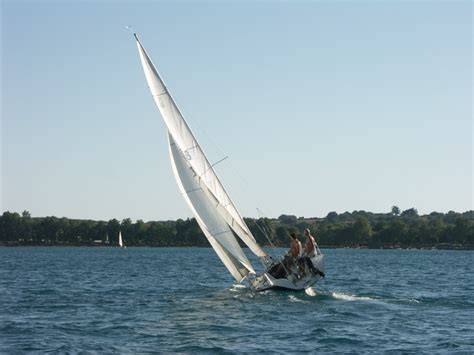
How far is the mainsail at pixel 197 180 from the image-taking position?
38531 mm

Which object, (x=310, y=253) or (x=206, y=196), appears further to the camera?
(x=310, y=253)

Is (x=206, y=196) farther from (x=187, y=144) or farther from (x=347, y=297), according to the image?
(x=347, y=297)

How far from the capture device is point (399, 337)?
2691 centimetres

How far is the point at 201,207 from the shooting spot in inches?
1535

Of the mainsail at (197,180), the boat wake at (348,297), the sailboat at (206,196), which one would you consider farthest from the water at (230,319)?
the mainsail at (197,180)

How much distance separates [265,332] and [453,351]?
20.9ft

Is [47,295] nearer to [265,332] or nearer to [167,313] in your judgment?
[167,313]

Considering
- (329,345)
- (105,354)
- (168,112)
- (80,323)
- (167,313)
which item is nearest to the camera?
(105,354)

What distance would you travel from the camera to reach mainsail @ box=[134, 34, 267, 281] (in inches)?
1517

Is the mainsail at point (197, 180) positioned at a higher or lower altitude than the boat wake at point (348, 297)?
higher

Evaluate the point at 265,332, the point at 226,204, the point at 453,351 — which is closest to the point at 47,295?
the point at 226,204

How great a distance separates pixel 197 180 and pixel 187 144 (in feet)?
5.85

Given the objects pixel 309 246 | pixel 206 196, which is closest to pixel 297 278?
pixel 309 246

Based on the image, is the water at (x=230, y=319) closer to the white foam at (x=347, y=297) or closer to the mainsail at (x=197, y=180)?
the white foam at (x=347, y=297)
